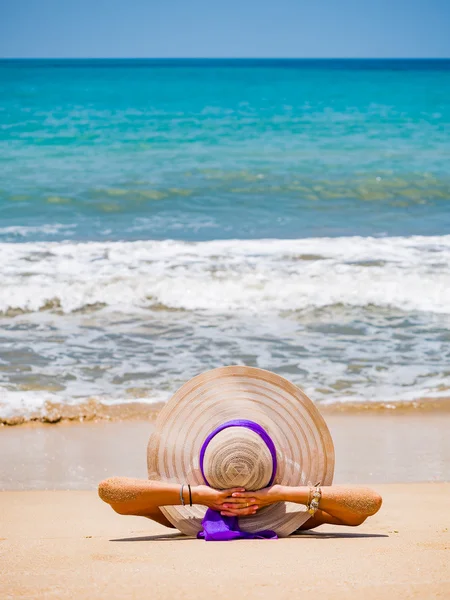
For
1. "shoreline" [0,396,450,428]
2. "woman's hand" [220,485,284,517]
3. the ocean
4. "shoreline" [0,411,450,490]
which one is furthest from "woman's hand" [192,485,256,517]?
the ocean

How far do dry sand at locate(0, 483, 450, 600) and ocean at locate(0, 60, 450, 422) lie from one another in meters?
2.08

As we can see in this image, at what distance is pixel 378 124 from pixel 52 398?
82.9 feet

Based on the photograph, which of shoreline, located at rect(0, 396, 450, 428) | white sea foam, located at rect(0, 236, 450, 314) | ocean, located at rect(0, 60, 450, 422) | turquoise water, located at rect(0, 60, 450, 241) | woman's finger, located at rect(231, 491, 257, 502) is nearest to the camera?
woman's finger, located at rect(231, 491, 257, 502)

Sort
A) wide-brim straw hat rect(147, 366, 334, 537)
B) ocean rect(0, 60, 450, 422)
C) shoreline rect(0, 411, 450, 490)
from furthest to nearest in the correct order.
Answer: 1. ocean rect(0, 60, 450, 422)
2. shoreline rect(0, 411, 450, 490)
3. wide-brim straw hat rect(147, 366, 334, 537)

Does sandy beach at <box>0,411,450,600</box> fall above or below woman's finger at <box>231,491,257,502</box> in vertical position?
below

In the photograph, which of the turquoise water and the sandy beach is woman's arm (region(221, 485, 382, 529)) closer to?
the sandy beach

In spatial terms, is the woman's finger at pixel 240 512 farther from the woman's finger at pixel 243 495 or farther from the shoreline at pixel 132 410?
the shoreline at pixel 132 410

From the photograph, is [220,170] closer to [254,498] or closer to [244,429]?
[244,429]

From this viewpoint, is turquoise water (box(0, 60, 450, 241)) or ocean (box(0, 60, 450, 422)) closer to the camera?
ocean (box(0, 60, 450, 422))

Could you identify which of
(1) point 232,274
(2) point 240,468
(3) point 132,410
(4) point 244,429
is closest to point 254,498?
(2) point 240,468

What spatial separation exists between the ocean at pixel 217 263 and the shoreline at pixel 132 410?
0.03 metres

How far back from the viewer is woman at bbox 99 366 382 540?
3.05 metres

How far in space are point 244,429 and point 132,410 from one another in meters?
2.71

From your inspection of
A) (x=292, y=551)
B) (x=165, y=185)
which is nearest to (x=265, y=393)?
(x=292, y=551)
